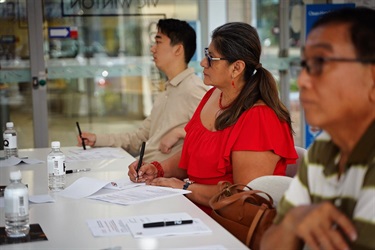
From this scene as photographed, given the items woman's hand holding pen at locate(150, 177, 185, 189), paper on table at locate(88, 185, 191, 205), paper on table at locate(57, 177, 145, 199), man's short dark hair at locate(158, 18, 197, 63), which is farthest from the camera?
man's short dark hair at locate(158, 18, 197, 63)

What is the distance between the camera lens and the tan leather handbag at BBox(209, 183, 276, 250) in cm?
218

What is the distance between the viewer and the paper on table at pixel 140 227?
2.17 m

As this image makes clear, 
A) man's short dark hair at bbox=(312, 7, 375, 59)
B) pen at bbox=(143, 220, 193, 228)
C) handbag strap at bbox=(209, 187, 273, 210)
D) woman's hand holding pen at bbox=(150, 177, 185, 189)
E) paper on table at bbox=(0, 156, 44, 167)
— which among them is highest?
man's short dark hair at bbox=(312, 7, 375, 59)

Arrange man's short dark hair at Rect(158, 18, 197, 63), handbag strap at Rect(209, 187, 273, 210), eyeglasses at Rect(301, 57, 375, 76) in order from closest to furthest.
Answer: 1. eyeglasses at Rect(301, 57, 375, 76)
2. handbag strap at Rect(209, 187, 273, 210)
3. man's short dark hair at Rect(158, 18, 197, 63)

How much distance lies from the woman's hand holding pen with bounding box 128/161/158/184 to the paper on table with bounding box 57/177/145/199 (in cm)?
4

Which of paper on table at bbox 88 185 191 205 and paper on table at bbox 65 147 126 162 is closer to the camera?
paper on table at bbox 88 185 191 205

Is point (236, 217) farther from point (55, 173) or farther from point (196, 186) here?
point (55, 173)

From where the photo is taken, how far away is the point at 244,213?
92.0 inches

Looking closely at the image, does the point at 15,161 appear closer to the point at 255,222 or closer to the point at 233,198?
the point at 233,198

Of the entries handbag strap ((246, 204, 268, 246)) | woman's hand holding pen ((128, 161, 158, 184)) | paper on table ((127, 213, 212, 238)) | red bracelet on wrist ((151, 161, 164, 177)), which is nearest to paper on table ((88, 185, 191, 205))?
woman's hand holding pen ((128, 161, 158, 184))

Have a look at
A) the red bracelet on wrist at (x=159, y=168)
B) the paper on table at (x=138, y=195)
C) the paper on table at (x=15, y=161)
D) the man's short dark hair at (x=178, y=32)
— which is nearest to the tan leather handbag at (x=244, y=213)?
the paper on table at (x=138, y=195)

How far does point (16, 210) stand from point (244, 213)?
80 centimetres

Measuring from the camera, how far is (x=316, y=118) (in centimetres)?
161

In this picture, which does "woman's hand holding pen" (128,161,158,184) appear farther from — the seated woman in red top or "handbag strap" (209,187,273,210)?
"handbag strap" (209,187,273,210)
